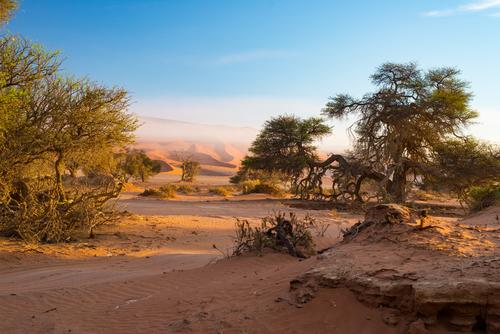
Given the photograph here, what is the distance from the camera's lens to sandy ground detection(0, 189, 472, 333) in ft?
15.6

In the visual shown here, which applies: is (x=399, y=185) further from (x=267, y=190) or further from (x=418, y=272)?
(x=418, y=272)

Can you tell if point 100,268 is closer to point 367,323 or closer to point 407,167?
point 367,323

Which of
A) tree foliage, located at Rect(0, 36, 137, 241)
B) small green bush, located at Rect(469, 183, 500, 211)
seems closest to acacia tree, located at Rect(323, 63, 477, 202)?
small green bush, located at Rect(469, 183, 500, 211)

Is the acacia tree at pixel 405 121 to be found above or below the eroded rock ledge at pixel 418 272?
above

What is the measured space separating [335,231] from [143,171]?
102ft

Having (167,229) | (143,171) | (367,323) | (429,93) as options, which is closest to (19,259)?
(167,229)

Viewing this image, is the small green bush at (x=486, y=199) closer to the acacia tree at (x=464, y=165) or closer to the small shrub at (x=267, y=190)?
the acacia tree at (x=464, y=165)

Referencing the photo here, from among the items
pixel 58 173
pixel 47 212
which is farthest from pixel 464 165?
pixel 47 212

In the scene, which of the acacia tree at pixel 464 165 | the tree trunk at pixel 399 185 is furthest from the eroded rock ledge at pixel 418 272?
the acacia tree at pixel 464 165

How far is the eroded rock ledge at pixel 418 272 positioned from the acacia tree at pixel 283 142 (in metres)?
21.0

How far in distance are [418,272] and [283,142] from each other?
23.9 m

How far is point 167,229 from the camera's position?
1439cm

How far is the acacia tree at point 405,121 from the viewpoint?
2177 centimetres

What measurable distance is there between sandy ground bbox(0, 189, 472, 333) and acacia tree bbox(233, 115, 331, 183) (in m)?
17.0
